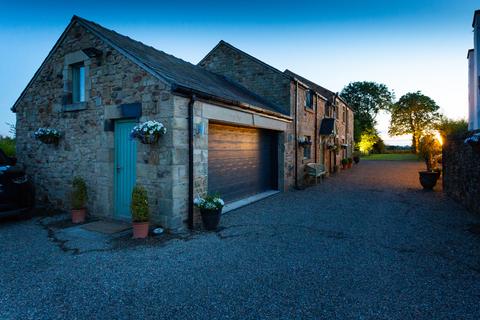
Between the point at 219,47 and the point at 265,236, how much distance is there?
10.7 meters

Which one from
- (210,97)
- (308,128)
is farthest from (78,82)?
(308,128)

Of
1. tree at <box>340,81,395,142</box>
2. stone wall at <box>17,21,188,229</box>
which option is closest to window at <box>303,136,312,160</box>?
stone wall at <box>17,21,188,229</box>

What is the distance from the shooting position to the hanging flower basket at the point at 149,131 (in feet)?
18.4

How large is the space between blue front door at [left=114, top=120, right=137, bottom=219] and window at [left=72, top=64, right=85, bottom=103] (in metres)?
1.97

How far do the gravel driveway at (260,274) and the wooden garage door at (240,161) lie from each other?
2131 millimetres

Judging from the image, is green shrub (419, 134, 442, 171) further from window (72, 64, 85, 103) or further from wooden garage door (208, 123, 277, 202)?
window (72, 64, 85, 103)

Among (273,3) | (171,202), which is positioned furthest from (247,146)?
(273,3)

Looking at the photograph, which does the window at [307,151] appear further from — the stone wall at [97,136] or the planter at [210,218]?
the stone wall at [97,136]

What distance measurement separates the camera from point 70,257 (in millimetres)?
4590

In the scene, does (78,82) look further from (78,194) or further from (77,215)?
(77,215)

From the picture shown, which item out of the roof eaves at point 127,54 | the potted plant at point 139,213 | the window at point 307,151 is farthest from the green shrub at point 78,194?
the window at point 307,151

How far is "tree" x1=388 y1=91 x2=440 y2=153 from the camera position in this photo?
46281mm

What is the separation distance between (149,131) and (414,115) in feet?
176

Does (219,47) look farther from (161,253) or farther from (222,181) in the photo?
(161,253)
